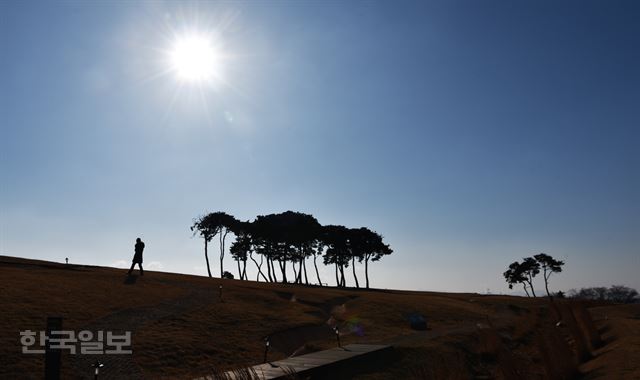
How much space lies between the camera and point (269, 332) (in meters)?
23.9

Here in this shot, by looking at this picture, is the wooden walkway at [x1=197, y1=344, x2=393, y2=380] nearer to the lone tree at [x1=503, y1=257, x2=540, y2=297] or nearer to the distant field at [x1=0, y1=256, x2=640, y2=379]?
the distant field at [x1=0, y1=256, x2=640, y2=379]

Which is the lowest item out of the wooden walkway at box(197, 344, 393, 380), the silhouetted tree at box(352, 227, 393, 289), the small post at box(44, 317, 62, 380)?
the wooden walkway at box(197, 344, 393, 380)

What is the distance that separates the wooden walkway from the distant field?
0.56 meters

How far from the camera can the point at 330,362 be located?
14.5 meters

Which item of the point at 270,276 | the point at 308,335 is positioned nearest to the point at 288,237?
the point at 270,276

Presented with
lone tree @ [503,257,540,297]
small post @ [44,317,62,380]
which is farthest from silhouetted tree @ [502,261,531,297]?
small post @ [44,317,62,380]

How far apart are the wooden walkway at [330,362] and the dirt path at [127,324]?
5.21 meters

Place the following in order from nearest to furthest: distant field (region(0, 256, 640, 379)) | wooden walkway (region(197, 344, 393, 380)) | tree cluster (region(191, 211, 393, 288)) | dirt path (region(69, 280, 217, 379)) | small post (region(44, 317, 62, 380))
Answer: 1. small post (region(44, 317, 62, 380))
2. wooden walkway (region(197, 344, 393, 380))
3. distant field (region(0, 256, 640, 379))
4. dirt path (region(69, 280, 217, 379))
5. tree cluster (region(191, 211, 393, 288))

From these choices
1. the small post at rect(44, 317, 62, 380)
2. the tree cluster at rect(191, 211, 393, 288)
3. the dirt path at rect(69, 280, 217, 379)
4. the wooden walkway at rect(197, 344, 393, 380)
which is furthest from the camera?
the tree cluster at rect(191, 211, 393, 288)

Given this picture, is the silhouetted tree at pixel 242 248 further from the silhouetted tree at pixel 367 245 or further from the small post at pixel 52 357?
the small post at pixel 52 357

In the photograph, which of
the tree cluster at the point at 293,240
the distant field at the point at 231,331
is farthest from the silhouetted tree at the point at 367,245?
the distant field at the point at 231,331

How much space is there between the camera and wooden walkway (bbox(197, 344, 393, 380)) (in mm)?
12766

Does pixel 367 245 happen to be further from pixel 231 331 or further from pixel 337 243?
pixel 231 331

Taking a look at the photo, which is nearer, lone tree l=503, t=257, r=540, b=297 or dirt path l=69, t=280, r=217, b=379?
dirt path l=69, t=280, r=217, b=379
